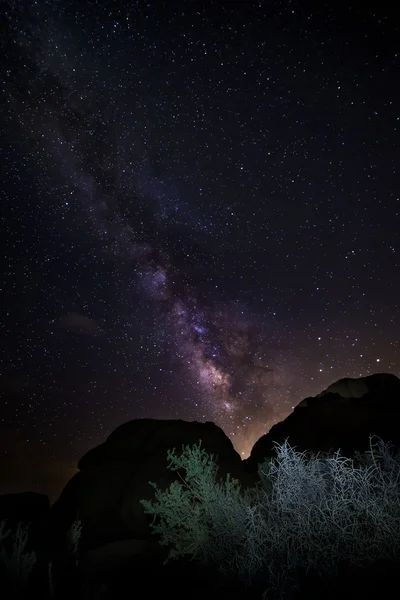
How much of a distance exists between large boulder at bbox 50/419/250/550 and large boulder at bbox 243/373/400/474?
3.78m

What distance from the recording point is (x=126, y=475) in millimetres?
17875

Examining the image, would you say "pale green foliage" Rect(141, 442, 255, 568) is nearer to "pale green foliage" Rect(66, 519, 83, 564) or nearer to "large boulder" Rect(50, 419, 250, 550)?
"pale green foliage" Rect(66, 519, 83, 564)

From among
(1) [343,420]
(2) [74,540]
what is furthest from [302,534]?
(1) [343,420]

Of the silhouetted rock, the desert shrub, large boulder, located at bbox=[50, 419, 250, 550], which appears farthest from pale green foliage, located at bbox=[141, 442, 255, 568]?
the silhouetted rock

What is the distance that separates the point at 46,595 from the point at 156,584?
2316 mm

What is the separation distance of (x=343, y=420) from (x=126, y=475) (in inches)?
532

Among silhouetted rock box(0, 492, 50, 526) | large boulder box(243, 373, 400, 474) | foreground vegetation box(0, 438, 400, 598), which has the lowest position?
foreground vegetation box(0, 438, 400, 598)

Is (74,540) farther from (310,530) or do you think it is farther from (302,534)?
(310,530)

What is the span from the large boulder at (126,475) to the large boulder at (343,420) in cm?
378

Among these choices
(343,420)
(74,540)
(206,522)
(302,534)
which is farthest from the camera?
(343,420)

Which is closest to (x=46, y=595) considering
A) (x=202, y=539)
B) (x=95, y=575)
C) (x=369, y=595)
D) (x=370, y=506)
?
(x=95, y=575)

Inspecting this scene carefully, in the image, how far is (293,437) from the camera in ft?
71.3

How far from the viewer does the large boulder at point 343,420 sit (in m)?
19.3

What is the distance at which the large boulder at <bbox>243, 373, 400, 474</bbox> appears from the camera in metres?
19.3
